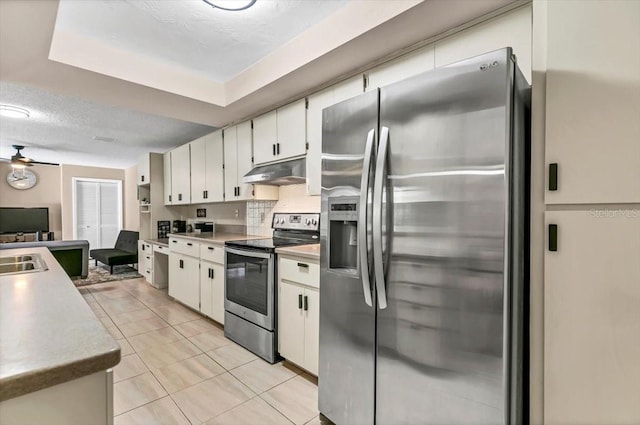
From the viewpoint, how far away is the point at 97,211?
7875 mm

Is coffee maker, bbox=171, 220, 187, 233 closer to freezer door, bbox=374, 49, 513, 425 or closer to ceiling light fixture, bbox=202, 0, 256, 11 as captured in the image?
ceiling light fixture, bbox=202, 0, 256, 11

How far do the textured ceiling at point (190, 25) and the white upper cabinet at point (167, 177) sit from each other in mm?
2778

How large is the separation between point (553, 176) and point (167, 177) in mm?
5190

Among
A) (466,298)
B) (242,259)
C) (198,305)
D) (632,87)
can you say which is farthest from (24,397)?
(198,305)

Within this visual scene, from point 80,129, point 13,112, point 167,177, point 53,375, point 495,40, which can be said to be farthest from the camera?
point 167,177

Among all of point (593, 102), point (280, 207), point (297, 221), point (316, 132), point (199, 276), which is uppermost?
point (316, 132)

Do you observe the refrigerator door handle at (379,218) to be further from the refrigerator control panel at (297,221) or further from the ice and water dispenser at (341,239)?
the refrigerator control panel at (297,221)

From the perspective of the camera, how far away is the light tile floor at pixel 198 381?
1845 mm

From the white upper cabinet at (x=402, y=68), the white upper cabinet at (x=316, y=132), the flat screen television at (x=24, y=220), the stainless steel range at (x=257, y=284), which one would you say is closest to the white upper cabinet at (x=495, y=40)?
the white upper cabinet at (x=402, y=68)

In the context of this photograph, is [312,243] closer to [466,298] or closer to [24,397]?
[466,298]

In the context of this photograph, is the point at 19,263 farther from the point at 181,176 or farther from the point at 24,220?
the point at 24,220

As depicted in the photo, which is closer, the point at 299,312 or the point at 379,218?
the point at 379,218

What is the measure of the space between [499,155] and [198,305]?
11.2 ft

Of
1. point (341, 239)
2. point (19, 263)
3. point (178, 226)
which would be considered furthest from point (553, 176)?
point (178, 226)
